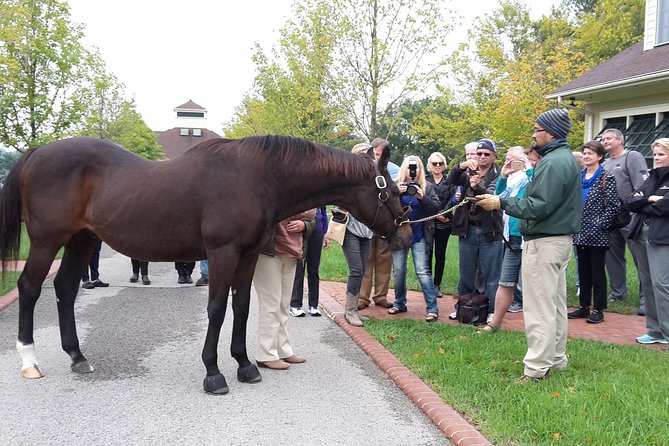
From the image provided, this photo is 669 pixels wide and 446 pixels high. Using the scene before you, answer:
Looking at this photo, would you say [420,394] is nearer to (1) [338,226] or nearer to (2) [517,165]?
(1) [338,226]

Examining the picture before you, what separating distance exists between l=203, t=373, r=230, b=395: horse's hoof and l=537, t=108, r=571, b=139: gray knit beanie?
333 centimetres

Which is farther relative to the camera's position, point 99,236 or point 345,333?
point 345,333

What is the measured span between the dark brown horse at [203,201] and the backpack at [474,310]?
2193mm

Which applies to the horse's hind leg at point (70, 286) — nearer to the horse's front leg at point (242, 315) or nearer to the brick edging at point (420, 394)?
the horse's front leg at point (242, 315)

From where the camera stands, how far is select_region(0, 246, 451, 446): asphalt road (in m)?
3.39

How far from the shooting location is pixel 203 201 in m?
4.14

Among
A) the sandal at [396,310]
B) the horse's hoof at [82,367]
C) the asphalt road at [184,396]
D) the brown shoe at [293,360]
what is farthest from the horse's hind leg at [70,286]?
the sandal at [396,310]

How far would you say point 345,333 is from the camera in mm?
6160

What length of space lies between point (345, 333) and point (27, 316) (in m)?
3.29

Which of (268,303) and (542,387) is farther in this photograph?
(268,303)

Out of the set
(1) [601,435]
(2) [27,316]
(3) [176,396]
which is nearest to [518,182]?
(1) [601,435]

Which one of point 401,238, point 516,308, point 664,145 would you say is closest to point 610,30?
point 516,308

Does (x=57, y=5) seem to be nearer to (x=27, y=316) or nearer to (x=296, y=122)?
(x=296, y=122)

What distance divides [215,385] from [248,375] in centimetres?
38
